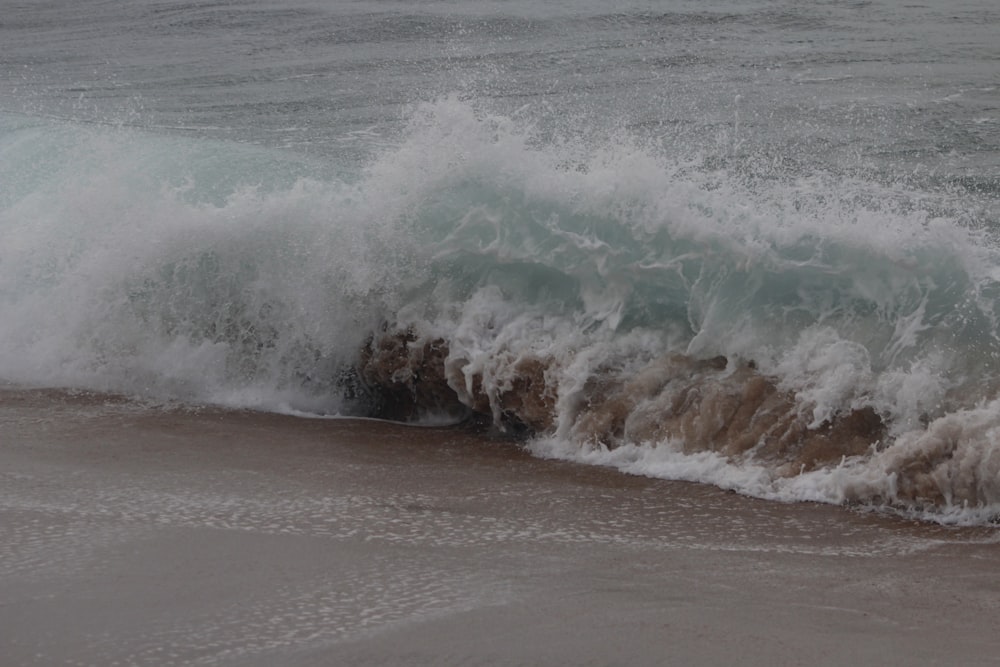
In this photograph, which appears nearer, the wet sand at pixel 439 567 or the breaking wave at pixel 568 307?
the wet sand at pixel 439 567

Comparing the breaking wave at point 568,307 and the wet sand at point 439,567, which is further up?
A: the breaking wave at point 568,307

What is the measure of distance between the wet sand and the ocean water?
0.52m

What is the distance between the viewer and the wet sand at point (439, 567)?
3490mm

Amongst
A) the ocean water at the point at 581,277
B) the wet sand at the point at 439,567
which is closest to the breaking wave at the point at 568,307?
the ocean water at the point at 581,277

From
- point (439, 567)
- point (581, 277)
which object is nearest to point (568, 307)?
point (581, 277)

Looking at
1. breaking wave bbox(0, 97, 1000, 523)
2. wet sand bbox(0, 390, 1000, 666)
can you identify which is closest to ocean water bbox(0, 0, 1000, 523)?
breaking wave bbox(0, 97, 1000, 523)

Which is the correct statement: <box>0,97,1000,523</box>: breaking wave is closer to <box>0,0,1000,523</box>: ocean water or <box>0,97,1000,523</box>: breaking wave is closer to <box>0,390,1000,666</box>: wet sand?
<box>0,0,1000,523</box>: ocean water

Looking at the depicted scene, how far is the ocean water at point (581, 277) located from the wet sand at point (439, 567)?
0.52m

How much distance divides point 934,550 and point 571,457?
194 centimetres

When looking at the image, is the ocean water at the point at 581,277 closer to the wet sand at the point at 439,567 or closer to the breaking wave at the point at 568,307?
the breaking wave at the point at 568,307

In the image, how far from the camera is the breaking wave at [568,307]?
18.4 ft

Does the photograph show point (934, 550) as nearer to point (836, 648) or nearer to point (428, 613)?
point (836, 648)

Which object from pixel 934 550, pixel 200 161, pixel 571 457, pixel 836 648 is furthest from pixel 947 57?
pixel 836 648

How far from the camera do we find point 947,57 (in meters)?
13.0
